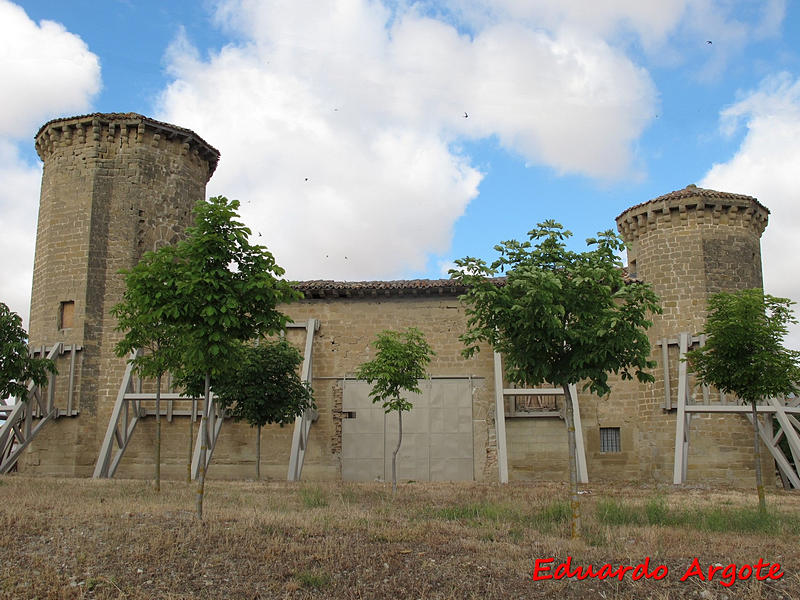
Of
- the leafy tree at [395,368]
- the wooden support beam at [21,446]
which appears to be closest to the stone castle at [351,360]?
the wooden support beam at [21,446]

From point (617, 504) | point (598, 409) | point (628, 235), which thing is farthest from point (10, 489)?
point (628, 235)

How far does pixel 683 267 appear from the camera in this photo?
2116cm

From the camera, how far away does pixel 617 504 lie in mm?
12375

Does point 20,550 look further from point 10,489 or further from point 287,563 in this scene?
point 10,489

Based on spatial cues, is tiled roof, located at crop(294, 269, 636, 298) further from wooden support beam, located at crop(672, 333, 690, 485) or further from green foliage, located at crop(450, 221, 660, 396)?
green foliage, located at crop(450, 221, 660, 396)

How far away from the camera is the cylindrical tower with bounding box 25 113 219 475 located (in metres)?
20.5

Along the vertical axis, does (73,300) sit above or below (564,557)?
above

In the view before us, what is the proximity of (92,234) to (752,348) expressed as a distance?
17876mm

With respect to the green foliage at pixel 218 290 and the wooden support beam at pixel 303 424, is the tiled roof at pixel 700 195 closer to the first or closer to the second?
the wooden support beam at pixel 303 424

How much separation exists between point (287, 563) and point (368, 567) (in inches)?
36.9

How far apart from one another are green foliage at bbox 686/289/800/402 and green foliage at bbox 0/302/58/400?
14955 millimetres

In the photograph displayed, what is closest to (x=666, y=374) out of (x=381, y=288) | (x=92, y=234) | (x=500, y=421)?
(x=500, y=421)

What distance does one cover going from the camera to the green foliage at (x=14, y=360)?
16.6 m

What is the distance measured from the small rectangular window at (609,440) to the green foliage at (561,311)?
36.8 feet
